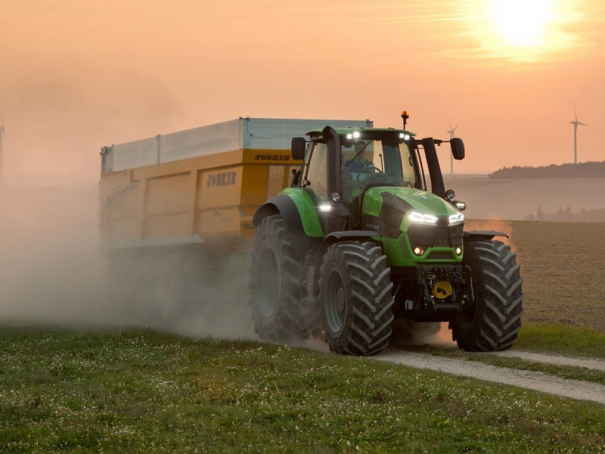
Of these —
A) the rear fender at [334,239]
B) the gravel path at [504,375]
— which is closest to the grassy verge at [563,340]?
the gravel path at [504,375]

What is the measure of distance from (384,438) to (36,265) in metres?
25.7

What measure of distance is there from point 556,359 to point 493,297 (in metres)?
1.40

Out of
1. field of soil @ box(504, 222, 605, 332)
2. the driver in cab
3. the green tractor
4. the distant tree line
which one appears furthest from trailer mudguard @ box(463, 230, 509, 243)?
the distant tree line

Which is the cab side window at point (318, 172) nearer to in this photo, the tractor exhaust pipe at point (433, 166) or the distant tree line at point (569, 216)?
the tractor exhaust pipe at point (433, 166)

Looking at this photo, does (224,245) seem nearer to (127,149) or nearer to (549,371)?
(127,149)

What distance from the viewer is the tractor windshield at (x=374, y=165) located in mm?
16953

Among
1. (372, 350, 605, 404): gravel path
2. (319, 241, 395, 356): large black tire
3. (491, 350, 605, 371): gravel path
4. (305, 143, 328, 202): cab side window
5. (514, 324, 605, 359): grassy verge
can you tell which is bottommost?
(372, 350, 605, 404): gravel path

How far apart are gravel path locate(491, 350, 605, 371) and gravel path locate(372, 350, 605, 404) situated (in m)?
1.06

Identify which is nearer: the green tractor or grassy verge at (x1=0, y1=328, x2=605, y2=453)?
grassy verge at (x1=0, y1=328, x2=605, y2=453)

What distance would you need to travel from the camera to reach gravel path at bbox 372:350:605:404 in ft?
42.7

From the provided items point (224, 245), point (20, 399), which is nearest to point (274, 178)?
point (224, 245)

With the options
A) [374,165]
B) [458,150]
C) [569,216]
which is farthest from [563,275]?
[569,216]

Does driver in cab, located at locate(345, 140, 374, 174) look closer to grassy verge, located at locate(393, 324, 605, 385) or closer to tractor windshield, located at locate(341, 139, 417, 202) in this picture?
tractor windshield, located at locate(341, 139, 417, 202)

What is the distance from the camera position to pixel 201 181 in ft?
78.2
